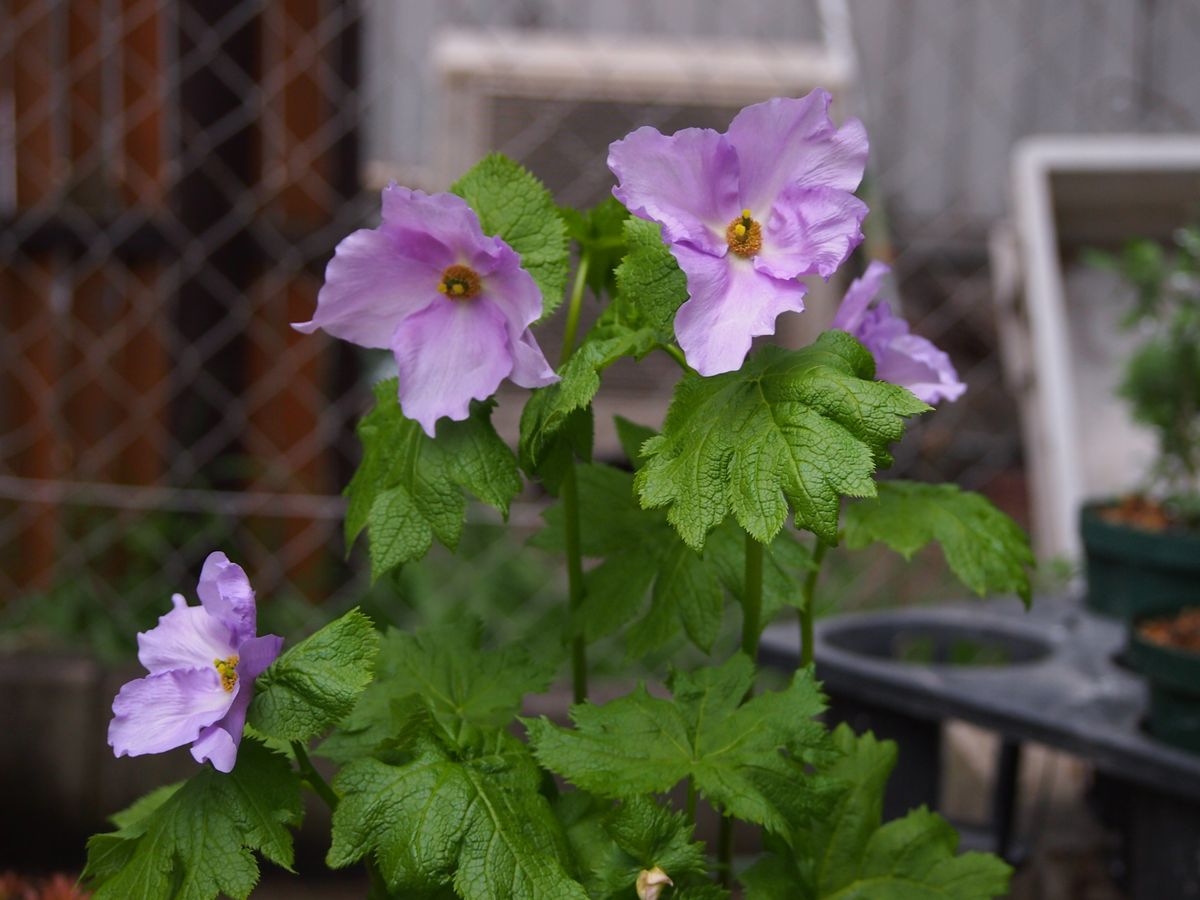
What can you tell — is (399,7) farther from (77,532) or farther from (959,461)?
(959,461)

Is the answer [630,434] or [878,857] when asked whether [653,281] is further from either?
[878,857]

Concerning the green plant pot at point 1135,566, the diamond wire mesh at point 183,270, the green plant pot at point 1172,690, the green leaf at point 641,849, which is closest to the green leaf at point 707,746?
the green leaf at point 641,849

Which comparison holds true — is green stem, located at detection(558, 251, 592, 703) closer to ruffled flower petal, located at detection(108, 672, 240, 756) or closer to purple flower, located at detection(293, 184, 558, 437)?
purple flower, located at detection(293, 184, 558, 437)

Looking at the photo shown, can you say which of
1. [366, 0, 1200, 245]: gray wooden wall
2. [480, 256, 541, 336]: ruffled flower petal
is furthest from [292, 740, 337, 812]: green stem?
[366, 0, 1200, 245]: gray wooden wall

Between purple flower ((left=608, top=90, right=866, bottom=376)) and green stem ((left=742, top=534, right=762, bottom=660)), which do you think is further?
green stem ((left=742, top=534, right=762, bottom=660))

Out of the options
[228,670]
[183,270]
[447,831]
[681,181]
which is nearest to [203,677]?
[228,670]

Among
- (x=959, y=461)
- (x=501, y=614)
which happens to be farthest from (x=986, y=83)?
(x=501, y=614)
